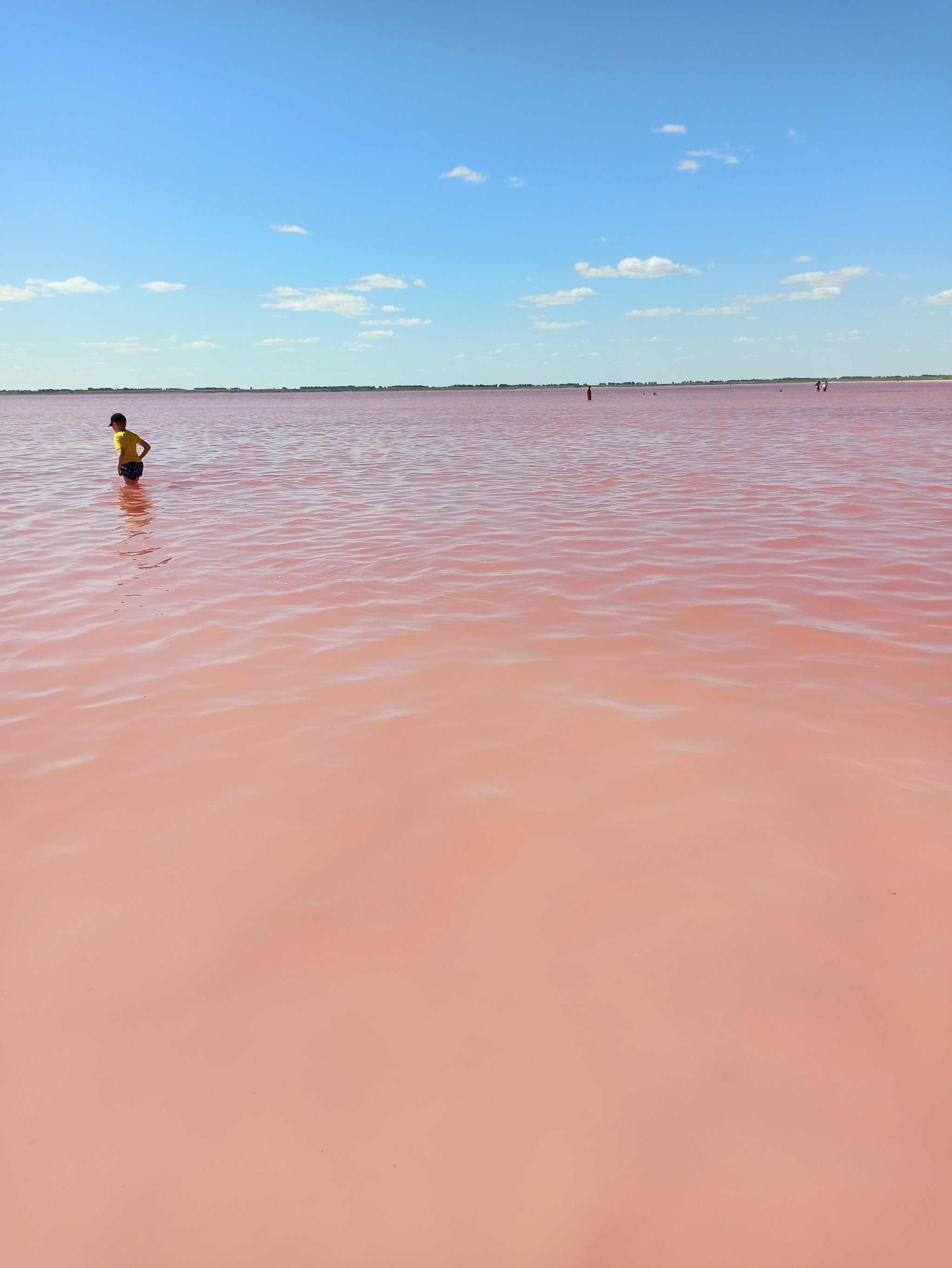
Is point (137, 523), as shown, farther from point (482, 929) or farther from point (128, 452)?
point (482, 929)

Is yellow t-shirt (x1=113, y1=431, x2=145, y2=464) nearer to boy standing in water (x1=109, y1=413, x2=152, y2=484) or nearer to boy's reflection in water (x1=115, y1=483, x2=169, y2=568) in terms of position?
boy standing in water (x1=109, y1=413, x2=152, y2=484)

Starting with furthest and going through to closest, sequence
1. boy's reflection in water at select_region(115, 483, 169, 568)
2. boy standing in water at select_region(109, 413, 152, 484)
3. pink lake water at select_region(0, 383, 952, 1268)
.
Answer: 1. boy standing in water at select_region(109, 413, 152, 484)
2. boy's reflection in water at select_region(115, 483, 169, 568)
3. pink lake water at select_region(0, 383, 952, 1268)

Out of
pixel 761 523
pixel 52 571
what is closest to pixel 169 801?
pixel 52 571

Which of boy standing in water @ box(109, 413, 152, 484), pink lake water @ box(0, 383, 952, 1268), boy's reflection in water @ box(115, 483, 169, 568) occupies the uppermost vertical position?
boy standing in water @ box(109, 413, 152, 484)

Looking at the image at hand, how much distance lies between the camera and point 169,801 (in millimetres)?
3285

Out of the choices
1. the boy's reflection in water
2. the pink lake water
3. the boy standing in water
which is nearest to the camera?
the pink lake water

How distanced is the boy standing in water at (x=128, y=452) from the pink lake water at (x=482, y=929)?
8.16m

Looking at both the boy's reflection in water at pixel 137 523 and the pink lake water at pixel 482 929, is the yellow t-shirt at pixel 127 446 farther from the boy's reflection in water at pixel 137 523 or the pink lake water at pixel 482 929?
the pink lake water at pixel 482 929

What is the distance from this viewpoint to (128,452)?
43.7 ft

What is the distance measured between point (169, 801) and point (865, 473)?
1309cm

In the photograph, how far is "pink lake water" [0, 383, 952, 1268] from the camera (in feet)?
5.43

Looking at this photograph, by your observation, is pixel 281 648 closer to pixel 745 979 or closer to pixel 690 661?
pixel 690 661

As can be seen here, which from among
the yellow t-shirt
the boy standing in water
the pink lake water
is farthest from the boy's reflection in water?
the pink lake water

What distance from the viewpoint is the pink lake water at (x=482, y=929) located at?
166cm
